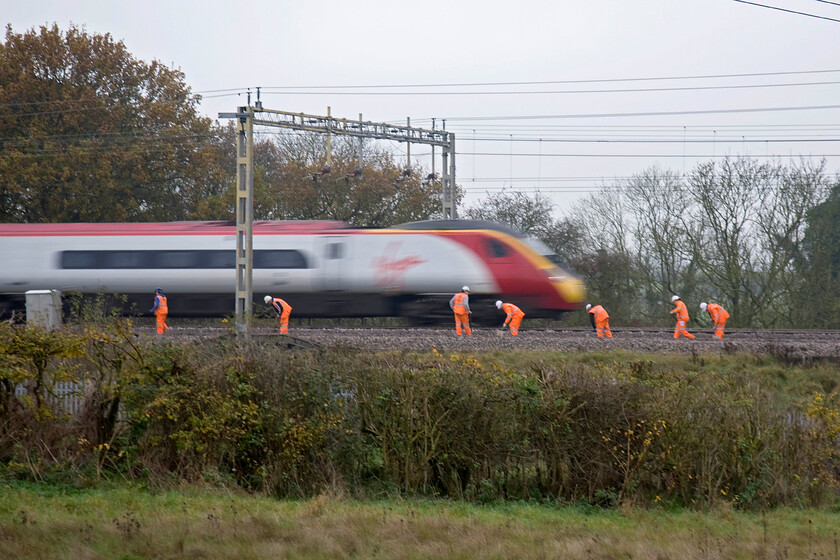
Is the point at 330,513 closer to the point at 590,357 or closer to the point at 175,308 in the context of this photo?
the point at 590,357

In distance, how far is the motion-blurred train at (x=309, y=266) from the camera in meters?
22.8

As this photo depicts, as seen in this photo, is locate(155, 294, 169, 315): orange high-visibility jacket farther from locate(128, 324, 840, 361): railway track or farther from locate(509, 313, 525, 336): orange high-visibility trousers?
locate(509, 313, 525, 336): orange high-visibility trousers

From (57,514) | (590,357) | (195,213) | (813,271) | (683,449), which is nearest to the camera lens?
(57,514)

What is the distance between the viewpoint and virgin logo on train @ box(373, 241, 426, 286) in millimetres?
23067

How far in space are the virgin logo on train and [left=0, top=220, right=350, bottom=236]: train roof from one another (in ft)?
5.89

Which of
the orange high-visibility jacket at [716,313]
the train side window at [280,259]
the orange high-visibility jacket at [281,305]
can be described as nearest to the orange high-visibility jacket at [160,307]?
the orange high-visibility jacket at [281,305]

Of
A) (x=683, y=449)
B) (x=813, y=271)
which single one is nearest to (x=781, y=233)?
(x=813, y=271)

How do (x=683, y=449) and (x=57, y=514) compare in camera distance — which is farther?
(x=683, y=449)

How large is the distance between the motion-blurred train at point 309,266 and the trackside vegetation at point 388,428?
12742 millimetres

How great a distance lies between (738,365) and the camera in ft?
56.1

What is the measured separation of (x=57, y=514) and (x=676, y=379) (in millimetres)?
7307

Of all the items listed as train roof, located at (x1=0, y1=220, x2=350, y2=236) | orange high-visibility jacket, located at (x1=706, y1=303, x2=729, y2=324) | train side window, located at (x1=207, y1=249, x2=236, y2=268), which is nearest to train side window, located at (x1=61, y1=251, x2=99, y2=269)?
train roof, located at (x1=0, y1=220, x2=350, y2=236)

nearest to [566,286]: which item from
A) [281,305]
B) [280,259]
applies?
[281,305]

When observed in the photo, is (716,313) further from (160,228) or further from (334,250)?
(160,228)
